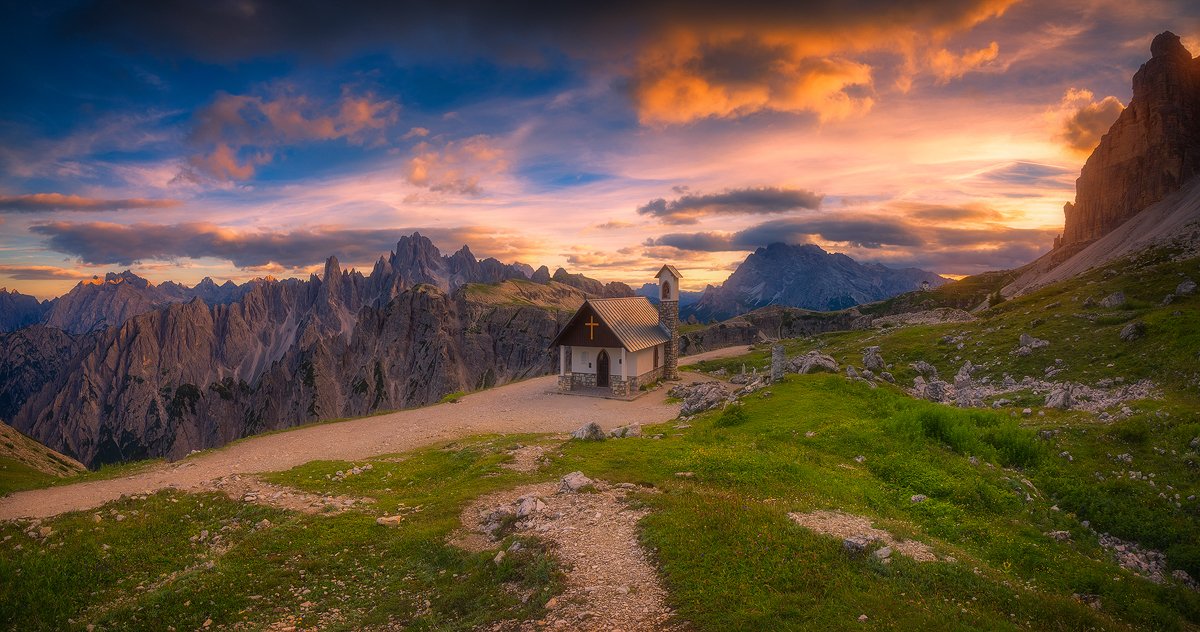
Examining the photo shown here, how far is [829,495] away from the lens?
631 inches

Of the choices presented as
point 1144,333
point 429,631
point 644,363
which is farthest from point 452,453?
point 1144,333

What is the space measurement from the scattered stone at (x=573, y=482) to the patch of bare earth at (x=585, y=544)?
0.04 meters

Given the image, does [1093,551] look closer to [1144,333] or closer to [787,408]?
[787,408]

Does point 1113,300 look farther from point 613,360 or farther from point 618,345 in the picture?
point 613,360

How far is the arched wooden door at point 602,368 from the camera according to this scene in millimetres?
51969

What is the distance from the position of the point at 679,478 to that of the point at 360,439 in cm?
2440

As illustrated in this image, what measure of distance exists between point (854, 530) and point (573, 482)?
884 centimetres

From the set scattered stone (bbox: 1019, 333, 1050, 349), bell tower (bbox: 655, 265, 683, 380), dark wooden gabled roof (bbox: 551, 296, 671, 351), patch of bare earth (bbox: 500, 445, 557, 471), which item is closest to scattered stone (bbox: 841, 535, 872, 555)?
patch of bare earth (bbox: 500, 445, 557, 471)

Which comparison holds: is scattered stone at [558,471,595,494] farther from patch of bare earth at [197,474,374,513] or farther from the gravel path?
the gravel path

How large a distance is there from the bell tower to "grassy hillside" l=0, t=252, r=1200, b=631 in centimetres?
3138

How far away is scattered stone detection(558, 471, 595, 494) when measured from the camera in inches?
712

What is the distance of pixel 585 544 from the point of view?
1391 cm

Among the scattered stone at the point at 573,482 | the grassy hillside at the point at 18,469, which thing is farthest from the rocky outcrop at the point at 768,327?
the scattered stone at the point at 573,482

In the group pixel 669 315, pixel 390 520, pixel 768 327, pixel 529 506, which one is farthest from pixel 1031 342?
pixel 768 327
